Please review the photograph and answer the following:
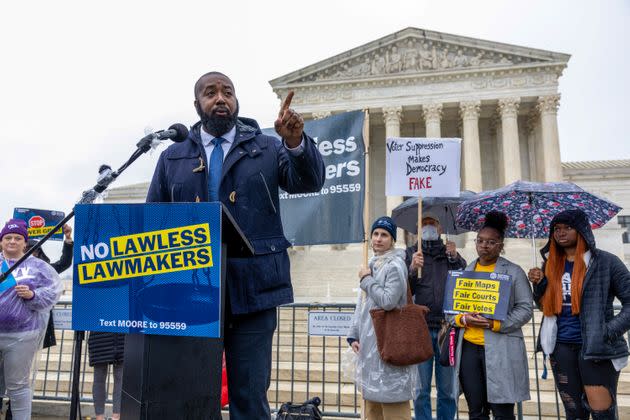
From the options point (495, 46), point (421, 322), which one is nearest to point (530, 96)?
point (495, 46)

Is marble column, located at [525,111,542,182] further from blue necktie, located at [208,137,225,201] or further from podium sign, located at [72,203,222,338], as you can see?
podium sign, located at [72,203,222,338]

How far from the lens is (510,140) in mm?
30984

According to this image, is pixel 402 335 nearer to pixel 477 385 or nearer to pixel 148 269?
pixel 477 385

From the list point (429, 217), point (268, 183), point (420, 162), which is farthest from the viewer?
point (429, 217)

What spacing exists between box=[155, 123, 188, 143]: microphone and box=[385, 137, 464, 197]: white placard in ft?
11.6

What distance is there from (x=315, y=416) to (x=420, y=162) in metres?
3.15

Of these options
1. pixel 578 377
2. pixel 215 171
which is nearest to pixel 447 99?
pixel 578 377

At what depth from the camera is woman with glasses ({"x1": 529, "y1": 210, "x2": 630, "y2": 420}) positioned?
4082mm

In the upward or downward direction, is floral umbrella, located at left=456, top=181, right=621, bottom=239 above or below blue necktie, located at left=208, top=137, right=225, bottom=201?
above

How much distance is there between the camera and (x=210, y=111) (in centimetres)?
256

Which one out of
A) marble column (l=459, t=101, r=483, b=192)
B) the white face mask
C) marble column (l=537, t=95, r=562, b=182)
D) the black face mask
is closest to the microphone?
the black face mask

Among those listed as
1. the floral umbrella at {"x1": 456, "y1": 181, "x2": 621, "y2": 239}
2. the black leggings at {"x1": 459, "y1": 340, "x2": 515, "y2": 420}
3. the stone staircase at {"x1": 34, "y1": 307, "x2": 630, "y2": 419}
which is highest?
the floral umbrella at {"x1": 456, "y1": 181, "x2": 621, "y2": 239}

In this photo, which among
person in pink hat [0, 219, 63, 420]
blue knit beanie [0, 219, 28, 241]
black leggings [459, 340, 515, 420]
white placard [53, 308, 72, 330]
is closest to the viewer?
black leggings [459, 340, 515, 420]

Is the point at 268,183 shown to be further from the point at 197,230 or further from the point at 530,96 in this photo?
the point at 530,96
